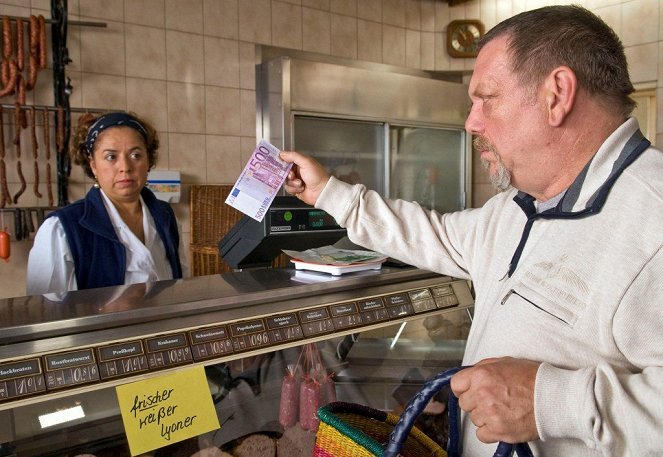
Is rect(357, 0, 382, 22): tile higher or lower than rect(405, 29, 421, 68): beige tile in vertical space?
higher

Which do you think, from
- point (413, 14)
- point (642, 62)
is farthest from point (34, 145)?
point (642, 62)

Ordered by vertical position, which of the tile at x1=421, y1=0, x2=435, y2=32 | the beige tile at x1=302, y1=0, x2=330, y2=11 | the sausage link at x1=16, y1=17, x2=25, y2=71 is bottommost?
the sausage link at x1=16, y1=17, x2=25, y2=71

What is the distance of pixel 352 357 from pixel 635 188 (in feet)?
2.58

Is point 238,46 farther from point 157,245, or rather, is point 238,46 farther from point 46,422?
point 46,422

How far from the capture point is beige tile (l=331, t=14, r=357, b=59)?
4859 millimetres

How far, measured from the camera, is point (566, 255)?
3.25ft

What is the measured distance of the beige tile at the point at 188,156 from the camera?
163 inches

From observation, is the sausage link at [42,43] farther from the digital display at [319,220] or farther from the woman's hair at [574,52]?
the woman's hair at [574,52]

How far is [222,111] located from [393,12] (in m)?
1.97

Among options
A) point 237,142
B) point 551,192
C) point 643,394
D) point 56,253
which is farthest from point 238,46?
point 643,394

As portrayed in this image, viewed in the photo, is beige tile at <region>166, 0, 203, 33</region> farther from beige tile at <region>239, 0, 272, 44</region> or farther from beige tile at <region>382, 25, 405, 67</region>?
beige tile at <region>382, 25, 405, 67</region>

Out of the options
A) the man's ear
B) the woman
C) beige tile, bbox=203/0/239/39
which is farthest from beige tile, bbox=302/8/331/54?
the man's ear

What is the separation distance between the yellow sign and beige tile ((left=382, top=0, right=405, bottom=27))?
4665mm

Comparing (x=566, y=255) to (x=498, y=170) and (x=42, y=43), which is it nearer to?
(x=498, y=170)
